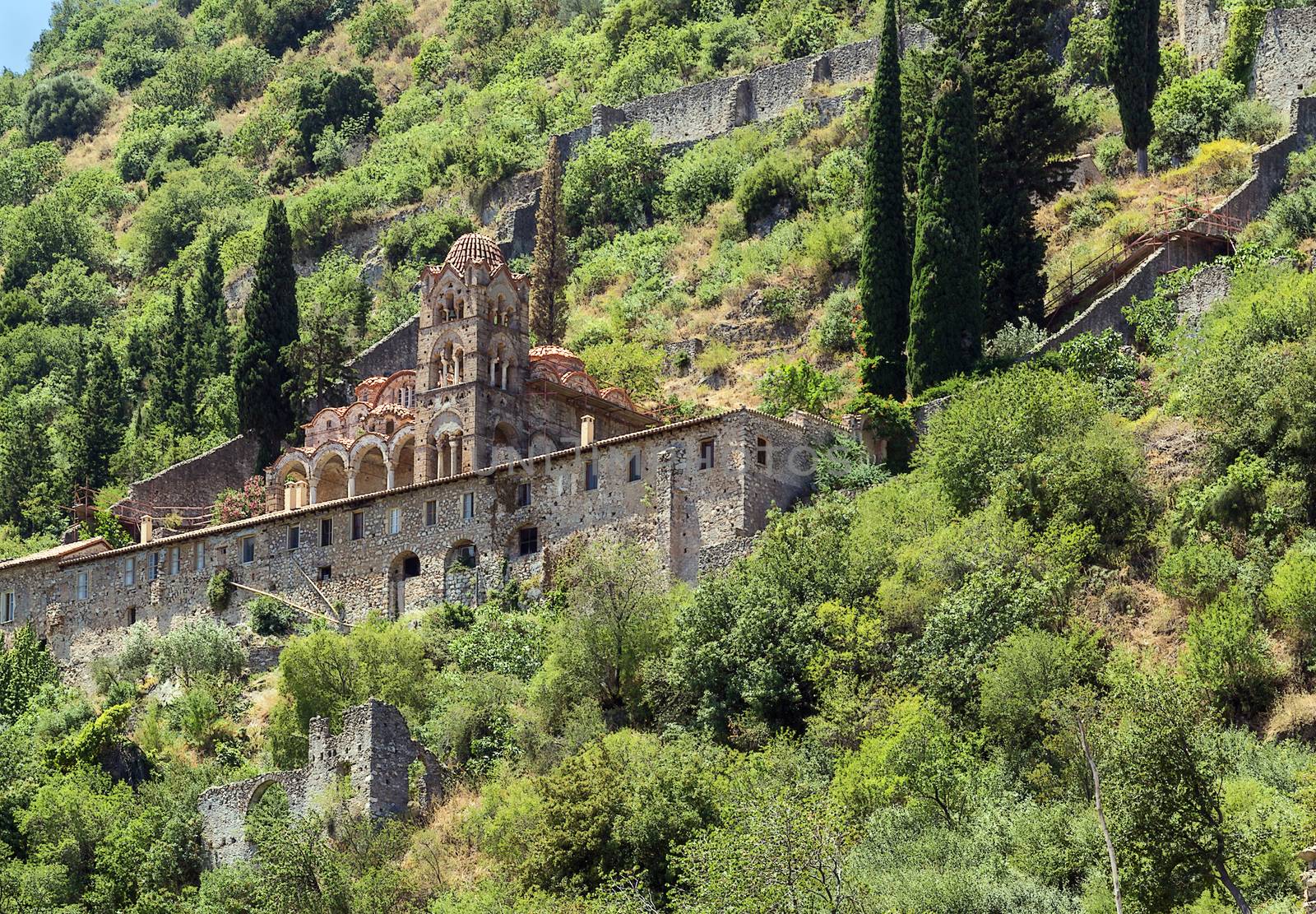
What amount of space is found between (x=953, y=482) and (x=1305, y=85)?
2532cm

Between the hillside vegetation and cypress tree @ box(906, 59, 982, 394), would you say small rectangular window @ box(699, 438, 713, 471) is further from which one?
cypress tree @ box(906, 59, 982, 394)

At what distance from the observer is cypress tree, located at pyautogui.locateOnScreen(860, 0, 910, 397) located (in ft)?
201

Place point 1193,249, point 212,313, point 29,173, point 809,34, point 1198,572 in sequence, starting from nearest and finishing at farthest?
point 1198,572 < point 1193,249 < point 212,313 < point 809,34 < point 29,173

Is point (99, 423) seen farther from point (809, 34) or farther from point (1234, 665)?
point (1234, 665)

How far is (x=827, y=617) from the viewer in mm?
50406

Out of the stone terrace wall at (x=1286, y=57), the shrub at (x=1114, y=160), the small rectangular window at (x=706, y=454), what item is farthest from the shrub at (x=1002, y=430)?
the stone terrace wall at (x=1286, y=57)

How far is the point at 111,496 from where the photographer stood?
79.5 m

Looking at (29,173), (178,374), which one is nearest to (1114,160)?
(178,374)

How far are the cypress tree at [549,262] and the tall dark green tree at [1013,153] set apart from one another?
18079mm

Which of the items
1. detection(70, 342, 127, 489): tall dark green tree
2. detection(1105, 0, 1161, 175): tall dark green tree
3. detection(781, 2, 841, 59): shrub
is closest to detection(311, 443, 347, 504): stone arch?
detection(70, 342, 127, 489): tall dark green tree

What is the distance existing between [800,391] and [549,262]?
64.2 ft

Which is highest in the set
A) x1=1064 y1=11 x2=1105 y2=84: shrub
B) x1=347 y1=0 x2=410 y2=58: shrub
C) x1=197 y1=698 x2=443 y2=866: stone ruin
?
x1=347 y1=0 x2=410 y2=58: shrub

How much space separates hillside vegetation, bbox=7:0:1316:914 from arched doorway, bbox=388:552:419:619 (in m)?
1.37

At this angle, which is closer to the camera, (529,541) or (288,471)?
(529,541)
